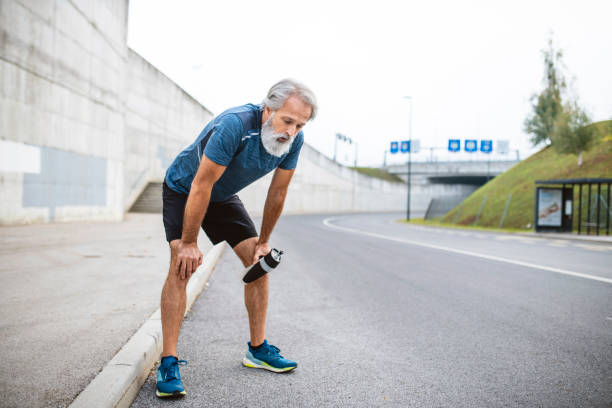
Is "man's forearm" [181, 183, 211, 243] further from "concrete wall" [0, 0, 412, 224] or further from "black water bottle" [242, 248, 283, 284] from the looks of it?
"concrete wall" [0, 0, 412, 224]

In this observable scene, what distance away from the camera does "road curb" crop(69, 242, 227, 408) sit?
2201mm

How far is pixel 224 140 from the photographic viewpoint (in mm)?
2496

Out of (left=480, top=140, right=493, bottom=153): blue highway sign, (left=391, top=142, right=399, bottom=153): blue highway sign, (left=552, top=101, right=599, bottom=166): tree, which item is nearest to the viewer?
(left=552, top=101, right=599, bottom=166): tree

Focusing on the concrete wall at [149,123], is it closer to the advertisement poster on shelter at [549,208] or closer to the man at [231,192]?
the advertisement poster on shelter at [549,208]

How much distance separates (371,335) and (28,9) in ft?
38.4

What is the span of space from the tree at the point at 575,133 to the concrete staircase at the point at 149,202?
71.8 feet

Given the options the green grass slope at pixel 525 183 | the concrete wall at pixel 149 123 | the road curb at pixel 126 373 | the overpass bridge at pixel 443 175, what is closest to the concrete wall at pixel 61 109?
the concrete wall at pixel 149 123

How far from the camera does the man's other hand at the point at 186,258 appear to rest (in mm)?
2564

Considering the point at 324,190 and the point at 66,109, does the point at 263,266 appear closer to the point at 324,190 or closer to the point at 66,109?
the point at 66,109

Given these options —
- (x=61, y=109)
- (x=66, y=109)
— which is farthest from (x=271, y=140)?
(x=66, y=109)

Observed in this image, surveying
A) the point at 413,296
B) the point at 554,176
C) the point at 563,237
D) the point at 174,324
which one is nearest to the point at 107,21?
the point at 413,296

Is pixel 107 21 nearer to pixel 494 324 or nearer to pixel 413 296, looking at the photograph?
pixel 413 296

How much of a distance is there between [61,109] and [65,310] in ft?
34.7

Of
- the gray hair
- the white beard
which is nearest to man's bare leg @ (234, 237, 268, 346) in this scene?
the white beard
